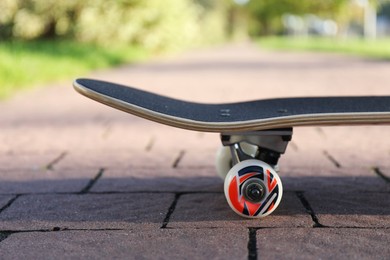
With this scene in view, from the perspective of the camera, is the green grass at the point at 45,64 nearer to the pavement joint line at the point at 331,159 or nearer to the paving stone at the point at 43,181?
the paving stone at the point at 43,181

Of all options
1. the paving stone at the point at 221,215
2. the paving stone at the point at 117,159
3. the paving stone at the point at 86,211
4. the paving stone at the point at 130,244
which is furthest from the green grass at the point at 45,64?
the paving stone at the point at 130,244

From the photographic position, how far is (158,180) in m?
2.68

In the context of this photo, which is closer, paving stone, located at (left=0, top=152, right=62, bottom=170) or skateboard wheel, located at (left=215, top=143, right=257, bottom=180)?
skateboard wheel, located at (left=215, top=143, right=257, bottom=180)

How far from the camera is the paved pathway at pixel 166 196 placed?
1.80m

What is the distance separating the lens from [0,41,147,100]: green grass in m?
6.72

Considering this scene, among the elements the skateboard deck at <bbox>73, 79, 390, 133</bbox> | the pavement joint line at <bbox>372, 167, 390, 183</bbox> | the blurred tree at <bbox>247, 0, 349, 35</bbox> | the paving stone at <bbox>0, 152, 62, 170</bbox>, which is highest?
the skateboard deck at <bbox>73, 79, 390, 133</bbox>

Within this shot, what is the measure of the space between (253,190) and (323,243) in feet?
1.10

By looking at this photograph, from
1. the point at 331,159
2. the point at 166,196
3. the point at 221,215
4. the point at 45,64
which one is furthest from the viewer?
the point at 45,64

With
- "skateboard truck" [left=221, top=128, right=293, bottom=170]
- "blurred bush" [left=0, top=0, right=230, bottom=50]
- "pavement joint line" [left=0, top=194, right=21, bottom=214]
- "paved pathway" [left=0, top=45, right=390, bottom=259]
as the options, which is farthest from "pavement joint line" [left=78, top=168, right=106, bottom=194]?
"blurred bush" [left=0, top=0, right=230, bottom=50]

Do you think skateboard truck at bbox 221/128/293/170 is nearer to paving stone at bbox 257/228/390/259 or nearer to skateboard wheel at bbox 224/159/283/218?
skateboard wheel at bbox 224/159/283/218

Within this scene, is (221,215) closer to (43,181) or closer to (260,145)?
(260,145)

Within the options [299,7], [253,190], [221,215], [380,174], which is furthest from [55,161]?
[299,7]

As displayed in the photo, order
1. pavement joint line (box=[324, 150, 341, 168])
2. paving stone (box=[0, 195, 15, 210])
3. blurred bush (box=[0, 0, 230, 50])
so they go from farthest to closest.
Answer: blurred bush (box=[0, 0, 230, 50])
pavement joint line (box=[324, 150, 341, 168])
paving stone (box=[0, 195, 15, 210])

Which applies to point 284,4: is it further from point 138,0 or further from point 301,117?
point 301,117
